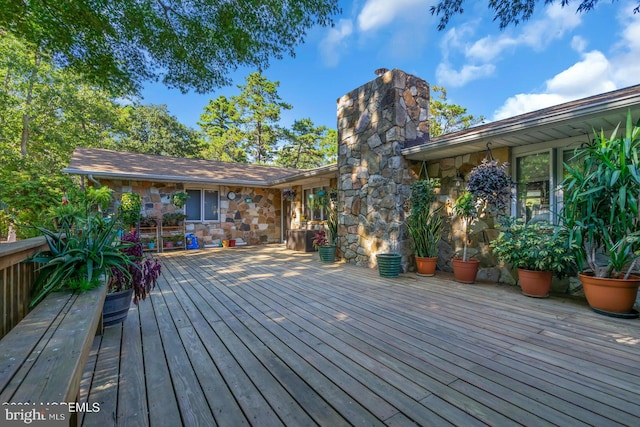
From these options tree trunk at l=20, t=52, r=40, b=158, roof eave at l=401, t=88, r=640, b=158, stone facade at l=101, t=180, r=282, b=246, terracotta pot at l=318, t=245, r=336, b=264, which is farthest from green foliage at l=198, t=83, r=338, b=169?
roof eave at l=401, t=88, r=640, b=158

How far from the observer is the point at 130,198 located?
7.24 m

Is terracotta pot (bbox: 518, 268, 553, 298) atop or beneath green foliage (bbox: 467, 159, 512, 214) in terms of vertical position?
beneath

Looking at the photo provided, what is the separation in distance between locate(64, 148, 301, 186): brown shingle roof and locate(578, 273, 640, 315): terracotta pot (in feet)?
26.5

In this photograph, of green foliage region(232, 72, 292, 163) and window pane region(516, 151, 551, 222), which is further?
green foliage region(232, 72, 292, 163)

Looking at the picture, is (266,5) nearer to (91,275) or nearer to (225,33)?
(225,33)

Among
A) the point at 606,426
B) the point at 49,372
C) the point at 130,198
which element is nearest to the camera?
the point at 49,372

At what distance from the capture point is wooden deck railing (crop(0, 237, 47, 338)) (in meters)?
1.69

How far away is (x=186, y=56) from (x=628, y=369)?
677 centimetres

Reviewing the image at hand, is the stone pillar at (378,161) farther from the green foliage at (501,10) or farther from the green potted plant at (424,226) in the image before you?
the green foliage at (501,10)

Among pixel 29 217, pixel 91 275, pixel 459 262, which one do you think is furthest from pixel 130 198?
pixel 459 262

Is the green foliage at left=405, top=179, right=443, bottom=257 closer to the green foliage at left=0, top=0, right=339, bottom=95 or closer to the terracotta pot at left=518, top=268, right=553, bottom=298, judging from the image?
the terracotta pot at left=518, top=268, right=553, bottom=298

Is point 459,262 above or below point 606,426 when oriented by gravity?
above

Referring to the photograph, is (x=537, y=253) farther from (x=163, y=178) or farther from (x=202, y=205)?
(x=202, y=205)

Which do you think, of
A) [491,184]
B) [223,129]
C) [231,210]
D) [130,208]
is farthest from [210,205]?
[223,129]
